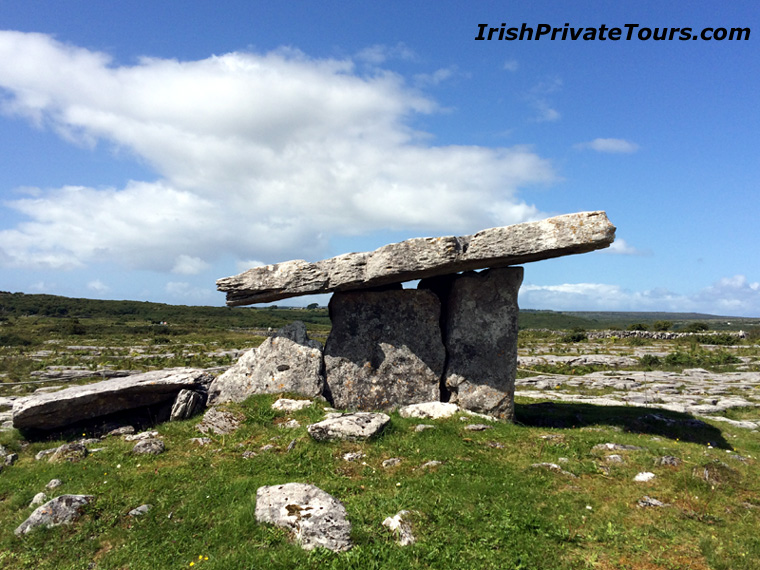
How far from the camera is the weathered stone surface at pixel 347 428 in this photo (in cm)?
1120

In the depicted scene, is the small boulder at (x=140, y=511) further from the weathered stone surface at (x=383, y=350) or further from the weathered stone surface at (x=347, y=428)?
the weathered stone surface at (x=383, y=350)

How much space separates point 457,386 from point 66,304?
10886 cm

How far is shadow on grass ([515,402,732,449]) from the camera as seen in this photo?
1427 cm

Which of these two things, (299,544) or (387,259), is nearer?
(299,544)

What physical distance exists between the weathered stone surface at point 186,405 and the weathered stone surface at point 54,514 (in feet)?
17.4

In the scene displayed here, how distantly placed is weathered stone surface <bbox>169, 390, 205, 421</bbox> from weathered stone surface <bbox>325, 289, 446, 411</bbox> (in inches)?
153

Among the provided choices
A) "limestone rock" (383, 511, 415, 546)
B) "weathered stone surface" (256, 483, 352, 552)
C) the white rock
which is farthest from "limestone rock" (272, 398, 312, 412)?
the white rock

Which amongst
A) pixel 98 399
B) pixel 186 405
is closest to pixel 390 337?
pixel 186 405

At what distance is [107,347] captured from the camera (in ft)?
144

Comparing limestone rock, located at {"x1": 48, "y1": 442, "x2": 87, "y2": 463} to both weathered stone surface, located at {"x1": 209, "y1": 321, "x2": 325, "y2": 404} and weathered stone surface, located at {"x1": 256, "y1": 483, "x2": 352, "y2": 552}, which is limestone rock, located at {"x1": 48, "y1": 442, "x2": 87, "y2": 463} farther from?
weathered stone surface, located at {"x1": 256, "y1": 483, "x2": 352, "y2": 552}

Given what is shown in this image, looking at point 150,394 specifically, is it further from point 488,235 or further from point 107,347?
point 107,347

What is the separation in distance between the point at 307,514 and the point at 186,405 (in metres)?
8.04

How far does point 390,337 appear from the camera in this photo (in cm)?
1569

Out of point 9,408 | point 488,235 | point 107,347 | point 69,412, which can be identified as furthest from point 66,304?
point 488,235
